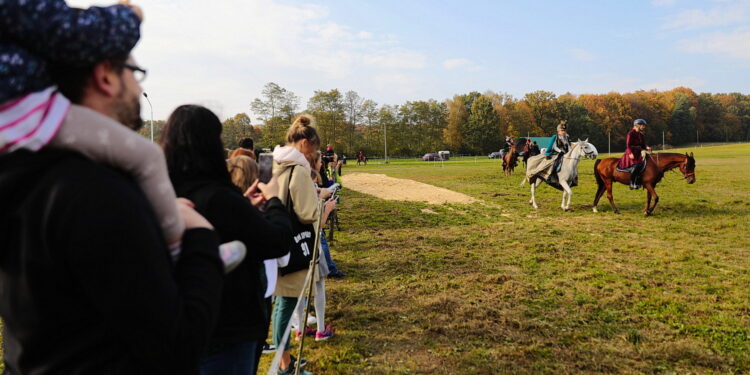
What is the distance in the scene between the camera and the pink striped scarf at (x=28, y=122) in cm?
85

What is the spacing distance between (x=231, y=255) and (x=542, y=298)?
5.10m

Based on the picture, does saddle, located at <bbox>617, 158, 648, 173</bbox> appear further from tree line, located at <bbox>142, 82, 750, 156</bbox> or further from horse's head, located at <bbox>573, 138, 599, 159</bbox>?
tree line, located at <bbox>142, 82, 750, 156</bbox>

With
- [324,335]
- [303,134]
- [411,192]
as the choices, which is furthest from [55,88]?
[411,192]

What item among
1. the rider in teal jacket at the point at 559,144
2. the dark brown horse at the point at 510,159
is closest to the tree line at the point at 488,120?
the dark brown horse at the point at 510,159

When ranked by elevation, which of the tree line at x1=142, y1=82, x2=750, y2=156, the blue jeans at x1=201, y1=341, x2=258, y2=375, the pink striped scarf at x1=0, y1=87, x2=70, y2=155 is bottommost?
the blue jeans at x1=201, y1=341, x2=258, y2=375

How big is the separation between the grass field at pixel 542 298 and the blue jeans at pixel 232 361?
212 centimetres

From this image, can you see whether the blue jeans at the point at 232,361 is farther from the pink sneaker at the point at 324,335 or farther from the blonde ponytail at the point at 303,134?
the pink sneaker at the point at 324,335

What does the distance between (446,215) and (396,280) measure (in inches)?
248

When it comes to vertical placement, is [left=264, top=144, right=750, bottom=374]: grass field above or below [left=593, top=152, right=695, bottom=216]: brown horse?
below

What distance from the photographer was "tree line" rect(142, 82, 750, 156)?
222ft

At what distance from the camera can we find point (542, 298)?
18.0ft

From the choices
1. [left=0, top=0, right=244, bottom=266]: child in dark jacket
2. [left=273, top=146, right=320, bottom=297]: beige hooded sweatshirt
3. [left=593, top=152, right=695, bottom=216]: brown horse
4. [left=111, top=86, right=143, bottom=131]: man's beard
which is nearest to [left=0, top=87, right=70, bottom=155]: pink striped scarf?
[left=0, top=0, right=244, bottom=266]: child in dark jacket

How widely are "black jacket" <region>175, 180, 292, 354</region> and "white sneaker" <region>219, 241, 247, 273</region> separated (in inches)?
12.5

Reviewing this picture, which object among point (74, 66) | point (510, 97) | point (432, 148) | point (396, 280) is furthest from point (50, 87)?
point (510, 97)
